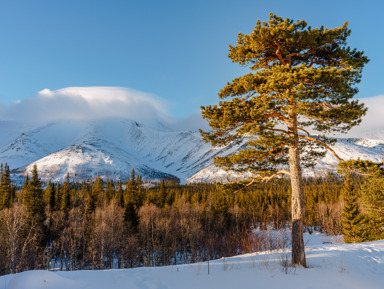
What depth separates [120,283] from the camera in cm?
598

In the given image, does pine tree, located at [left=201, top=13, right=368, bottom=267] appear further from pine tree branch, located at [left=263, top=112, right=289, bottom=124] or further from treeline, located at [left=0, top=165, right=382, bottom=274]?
treeline, located at [left=0, top=165, right=382, bottom=274]

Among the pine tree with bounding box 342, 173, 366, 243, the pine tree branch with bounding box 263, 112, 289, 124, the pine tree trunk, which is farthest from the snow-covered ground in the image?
the pine tree with bounding box 342, 173, 366, 243

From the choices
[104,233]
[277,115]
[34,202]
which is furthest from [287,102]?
[34,202]

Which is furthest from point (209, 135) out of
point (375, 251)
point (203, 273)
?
point (375, 251)

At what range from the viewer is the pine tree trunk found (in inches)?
335

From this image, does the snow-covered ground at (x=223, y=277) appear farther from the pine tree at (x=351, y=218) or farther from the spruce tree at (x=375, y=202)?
the pine tree at (x=351, y=218)

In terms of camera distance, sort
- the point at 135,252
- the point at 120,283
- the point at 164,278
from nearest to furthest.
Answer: the point at 120,283 < the point at 164,278 < the point at 135,252

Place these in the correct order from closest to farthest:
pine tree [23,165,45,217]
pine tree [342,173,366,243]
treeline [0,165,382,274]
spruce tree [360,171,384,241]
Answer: spruce tree [360,171,384,241] → pine tree [342,173,366,243] → treeline [0,165,382,274] → pine tree [23,165,45,217]

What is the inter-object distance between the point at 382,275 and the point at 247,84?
8412mm

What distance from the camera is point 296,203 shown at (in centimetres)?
889

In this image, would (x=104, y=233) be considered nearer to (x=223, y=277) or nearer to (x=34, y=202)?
(x=34, y=202)

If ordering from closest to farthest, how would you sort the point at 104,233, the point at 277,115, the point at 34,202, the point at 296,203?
the point at 296,203, the point at 277,115, the point at 104,233, the point at 34,202

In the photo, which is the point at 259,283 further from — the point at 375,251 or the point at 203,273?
the point at 375,251

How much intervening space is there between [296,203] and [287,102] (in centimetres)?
413
